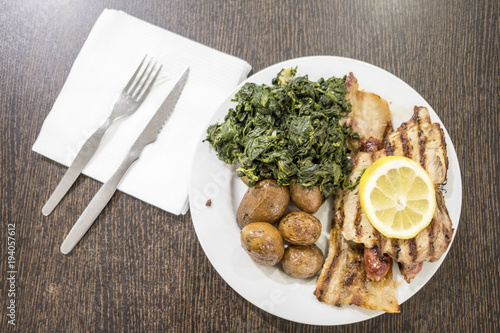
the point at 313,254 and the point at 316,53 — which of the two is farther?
the point at 316,53

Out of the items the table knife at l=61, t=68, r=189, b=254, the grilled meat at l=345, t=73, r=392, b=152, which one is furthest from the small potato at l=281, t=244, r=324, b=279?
the table knife at l=61, t=68, r=189, b=254

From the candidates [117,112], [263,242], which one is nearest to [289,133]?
[263,242]

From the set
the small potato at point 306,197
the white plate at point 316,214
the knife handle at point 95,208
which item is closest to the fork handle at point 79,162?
the knife handle at point 95,208

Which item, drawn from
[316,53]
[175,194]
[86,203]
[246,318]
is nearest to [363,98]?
[316,53]

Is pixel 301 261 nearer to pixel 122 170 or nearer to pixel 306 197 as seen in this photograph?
pixel 306 197

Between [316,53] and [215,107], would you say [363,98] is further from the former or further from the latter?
[215,107]

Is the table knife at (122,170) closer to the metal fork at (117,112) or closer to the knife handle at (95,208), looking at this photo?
the knife handle at (95,208)
